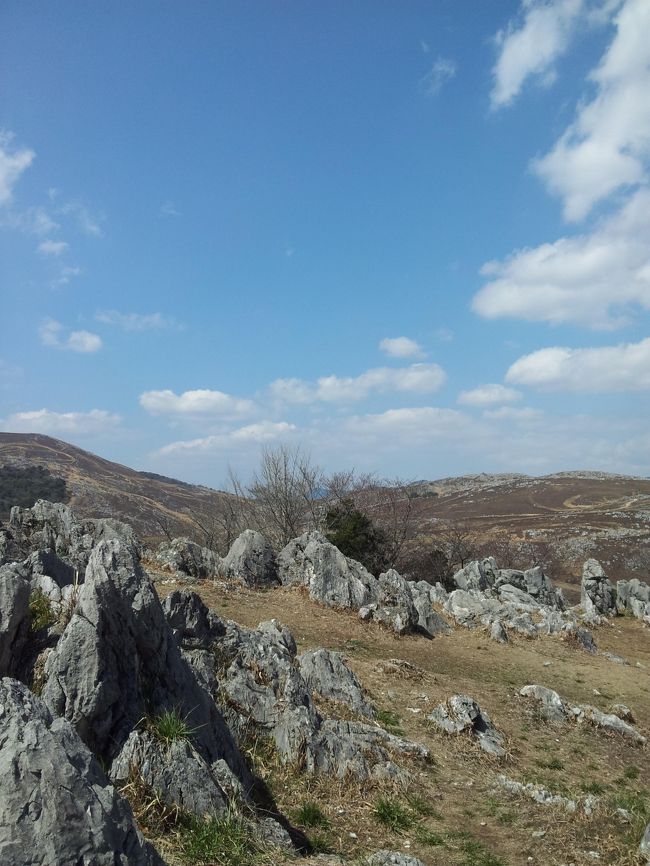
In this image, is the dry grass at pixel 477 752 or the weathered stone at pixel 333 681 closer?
the dry grass at pixel 477 752

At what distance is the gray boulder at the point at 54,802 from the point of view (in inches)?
154

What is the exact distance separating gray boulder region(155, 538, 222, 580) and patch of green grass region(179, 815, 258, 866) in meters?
19.0

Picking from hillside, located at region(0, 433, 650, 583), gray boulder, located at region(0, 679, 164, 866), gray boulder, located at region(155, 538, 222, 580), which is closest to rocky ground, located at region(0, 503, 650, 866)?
gray boulder, located at region(0, 679, 164, 866)

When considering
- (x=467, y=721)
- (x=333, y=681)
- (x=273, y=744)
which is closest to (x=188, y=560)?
(x=333, y=681)

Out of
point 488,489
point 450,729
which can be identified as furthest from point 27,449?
point 450,729

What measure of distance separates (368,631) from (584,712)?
8.17 m

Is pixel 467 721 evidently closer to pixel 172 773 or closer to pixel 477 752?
pixel 477 752

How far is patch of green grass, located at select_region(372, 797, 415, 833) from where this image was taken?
27.0 ft

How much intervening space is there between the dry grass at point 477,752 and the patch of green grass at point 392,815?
0.24 feet

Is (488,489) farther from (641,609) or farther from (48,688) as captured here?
(48,688)

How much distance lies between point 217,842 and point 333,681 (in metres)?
7.91

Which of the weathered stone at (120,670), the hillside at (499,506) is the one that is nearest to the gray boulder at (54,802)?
the weathered stone at (120,670)

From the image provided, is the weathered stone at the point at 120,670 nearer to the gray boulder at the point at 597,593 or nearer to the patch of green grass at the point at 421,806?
the patch of green grass at the point at 421,806

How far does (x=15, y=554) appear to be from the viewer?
21047 mm
